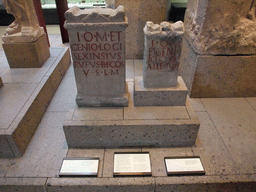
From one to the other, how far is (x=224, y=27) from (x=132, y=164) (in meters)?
2.33

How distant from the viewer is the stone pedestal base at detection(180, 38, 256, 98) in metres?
3.26

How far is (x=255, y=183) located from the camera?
7.64 feet

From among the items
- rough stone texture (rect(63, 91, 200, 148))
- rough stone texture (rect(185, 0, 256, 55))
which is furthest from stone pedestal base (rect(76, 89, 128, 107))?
rough stone texture (rect(185, 0, 256, 55))

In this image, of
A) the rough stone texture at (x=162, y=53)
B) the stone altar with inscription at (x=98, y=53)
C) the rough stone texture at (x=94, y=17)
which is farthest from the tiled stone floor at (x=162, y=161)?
the rough stone texture at (x=94, y=17)

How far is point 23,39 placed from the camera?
369 cm

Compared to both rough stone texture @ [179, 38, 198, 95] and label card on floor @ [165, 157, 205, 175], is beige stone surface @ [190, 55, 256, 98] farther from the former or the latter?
label card on floor @ [165, 157, 205, 175]

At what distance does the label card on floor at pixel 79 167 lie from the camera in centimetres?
236

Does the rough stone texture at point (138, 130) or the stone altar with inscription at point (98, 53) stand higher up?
the stone altar with inscription at point (98, 53)

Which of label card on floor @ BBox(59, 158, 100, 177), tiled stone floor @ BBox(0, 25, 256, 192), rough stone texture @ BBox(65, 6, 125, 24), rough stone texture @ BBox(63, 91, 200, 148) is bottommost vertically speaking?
tiled stone floor @ BBox(0, 25, 256, 192)

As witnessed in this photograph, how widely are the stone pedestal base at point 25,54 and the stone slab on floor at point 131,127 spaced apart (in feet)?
5.43

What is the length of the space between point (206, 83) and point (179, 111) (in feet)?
3.51

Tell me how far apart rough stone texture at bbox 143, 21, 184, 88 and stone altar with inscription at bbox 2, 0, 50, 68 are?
224cm

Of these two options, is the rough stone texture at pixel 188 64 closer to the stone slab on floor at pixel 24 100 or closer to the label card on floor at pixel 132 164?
the label card on floor at pixel 132 164

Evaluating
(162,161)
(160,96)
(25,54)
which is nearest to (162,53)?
(160,96)
